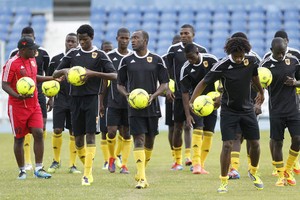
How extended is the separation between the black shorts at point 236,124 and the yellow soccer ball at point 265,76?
887 millimetres

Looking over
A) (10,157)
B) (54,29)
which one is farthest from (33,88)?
(54,29)

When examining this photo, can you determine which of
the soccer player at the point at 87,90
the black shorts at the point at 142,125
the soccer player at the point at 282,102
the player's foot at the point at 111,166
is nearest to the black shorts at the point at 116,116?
the player's foot at the point at 111,166

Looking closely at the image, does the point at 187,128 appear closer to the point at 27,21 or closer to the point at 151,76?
the point at 151,76

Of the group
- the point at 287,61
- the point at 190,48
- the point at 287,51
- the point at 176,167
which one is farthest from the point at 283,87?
the point at 176,167

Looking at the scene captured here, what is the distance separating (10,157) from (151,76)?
7665mm

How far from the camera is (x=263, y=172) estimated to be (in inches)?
628

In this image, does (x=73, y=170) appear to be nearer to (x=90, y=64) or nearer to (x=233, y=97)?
(x=90, y=64)

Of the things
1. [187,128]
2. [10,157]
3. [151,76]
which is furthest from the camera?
[10,157]

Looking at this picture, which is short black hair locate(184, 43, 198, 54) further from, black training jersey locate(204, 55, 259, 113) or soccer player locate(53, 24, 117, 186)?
black training jersey locate(204, 55, 259, 113)

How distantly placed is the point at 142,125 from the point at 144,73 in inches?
32.7

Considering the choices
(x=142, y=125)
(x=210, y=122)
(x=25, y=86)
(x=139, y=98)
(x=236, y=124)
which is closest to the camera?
(x=236, y=124)

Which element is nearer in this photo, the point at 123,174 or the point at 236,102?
the point at 236,102

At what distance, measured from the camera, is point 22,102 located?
47.6 feet

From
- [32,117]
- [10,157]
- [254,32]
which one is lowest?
[10,157]
